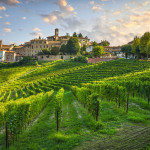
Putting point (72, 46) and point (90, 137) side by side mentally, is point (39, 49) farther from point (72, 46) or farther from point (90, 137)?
point (90, 137)

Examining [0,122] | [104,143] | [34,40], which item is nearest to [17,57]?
[34,40]

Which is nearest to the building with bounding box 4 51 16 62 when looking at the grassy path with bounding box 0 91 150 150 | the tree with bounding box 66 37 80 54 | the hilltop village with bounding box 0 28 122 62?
the hilltop village with bounding box 0 28 122 62

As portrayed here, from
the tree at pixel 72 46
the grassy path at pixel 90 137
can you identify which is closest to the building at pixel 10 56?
the tree at pixel 72 46

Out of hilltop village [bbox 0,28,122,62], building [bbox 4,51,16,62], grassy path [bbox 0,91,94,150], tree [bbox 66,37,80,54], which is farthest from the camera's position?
building [bbox 4,51,16,62]

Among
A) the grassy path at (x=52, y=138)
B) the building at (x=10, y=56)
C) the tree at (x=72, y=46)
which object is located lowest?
the grassy path at (x=52, y=138)

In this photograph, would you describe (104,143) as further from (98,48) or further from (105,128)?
(98,48)

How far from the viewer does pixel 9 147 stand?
7.71m

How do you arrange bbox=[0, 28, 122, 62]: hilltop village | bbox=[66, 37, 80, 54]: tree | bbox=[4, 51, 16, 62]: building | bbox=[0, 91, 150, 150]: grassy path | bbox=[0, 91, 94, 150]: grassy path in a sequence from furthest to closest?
bbox=[4, 51, 16, 62]: building, bbox=[0, 28, 122, 62]: hilltop village, bbox=[66, 37, 80, 54]: tree, bbox=[0, 91, 94, 150]: grassy path, bbox=[0, 91, 150, 150]: grassy path

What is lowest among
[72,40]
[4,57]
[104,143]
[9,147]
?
[9,147]

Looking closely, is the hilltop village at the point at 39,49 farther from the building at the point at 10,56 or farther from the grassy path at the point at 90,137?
the grassy path at the point at 90,137

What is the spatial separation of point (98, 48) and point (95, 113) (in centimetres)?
7018

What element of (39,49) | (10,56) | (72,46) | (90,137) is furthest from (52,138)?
(39,49)

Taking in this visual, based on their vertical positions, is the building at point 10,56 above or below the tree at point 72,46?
below

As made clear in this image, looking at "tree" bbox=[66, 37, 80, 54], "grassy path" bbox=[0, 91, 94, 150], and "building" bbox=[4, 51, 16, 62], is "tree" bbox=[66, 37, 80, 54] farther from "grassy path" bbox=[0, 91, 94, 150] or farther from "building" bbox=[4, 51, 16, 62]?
"grassy path" bbox=[0, 91, 94, 150]
